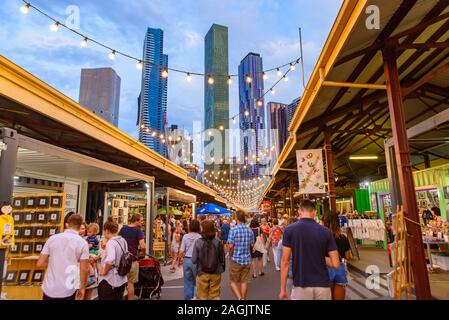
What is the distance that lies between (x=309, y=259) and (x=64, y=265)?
286cm

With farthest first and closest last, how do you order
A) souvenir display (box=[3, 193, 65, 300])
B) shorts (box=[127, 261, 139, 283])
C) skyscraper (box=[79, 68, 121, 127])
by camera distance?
1. skyscraper (box=[79, 68, 121, 127])
2. souvenir display (box=[3, 193, 65, 300])
3. shorts (box=[127, 261, 139, 283])

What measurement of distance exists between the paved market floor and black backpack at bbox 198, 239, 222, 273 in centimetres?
230

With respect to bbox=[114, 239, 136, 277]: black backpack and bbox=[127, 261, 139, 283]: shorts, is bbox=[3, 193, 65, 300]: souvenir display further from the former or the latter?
bbox=[114, 239, 136, 277]: black backpack

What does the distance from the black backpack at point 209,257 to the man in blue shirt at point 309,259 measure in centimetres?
145

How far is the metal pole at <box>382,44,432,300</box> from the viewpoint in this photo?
16.6ft

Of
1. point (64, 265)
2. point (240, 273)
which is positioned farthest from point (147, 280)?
point (64, 265)

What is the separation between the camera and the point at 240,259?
18.6 ft

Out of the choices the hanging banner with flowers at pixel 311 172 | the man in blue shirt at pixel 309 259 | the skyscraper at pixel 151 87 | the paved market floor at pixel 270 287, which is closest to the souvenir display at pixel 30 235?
the paved market floor at pixel 270 287

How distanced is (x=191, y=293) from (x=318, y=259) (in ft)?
9.83

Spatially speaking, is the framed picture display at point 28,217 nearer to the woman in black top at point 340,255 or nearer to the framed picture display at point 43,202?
the framed picture display at point 43,202

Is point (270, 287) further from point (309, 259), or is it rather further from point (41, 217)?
point (41, 217)

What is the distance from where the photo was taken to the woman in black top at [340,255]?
13.7 feet

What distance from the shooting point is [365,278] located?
780 centimetres

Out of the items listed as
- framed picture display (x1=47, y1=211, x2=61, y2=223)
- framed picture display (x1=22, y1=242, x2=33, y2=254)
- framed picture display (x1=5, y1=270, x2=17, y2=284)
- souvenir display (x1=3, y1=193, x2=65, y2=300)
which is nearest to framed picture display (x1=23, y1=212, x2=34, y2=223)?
souvenir display (x1=3, y1=193, x2=65, y2=300)
